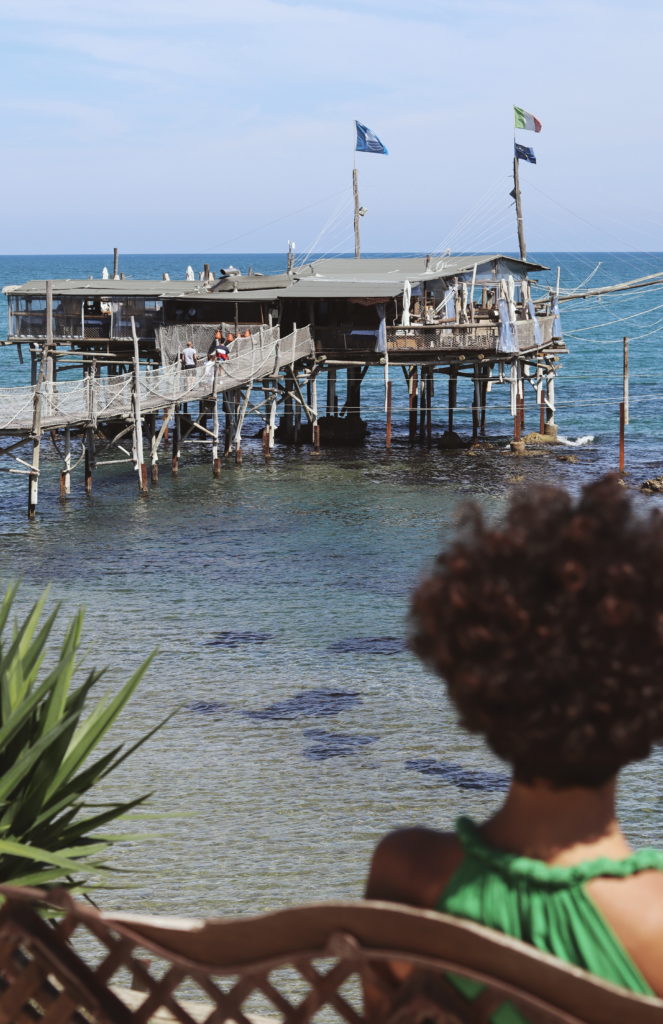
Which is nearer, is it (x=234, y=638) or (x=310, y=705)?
(x=310, y=705)

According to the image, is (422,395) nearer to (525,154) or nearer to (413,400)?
(413,400)

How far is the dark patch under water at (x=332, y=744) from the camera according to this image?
14.0m

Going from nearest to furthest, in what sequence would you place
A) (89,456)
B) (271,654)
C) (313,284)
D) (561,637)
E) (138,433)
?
(561,637), (271,654), (138,433), (89,456), (313,284)

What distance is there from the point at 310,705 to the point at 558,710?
1390 cm

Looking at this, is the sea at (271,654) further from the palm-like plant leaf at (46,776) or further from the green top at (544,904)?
the green top at (544,904)

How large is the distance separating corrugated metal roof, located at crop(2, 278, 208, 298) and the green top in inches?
1593

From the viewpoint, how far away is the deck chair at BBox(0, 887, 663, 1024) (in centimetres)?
200

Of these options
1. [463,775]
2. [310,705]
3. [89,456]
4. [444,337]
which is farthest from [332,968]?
[444,337]

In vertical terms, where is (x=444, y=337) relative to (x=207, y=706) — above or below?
above

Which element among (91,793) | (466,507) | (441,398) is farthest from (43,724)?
(441,398)

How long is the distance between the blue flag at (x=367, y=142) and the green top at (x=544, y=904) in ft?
186

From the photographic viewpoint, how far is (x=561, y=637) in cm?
208

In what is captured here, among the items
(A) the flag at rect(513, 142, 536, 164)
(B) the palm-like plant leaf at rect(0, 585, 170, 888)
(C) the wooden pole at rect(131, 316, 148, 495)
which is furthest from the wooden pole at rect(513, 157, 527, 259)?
(B) the palm-like plant leaf at rect(0, 585, 170, 888)

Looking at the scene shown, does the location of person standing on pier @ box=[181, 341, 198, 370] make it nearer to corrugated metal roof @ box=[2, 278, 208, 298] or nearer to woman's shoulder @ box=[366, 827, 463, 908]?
corrugated metal roof @ box=[2, 278, 208, 298]
